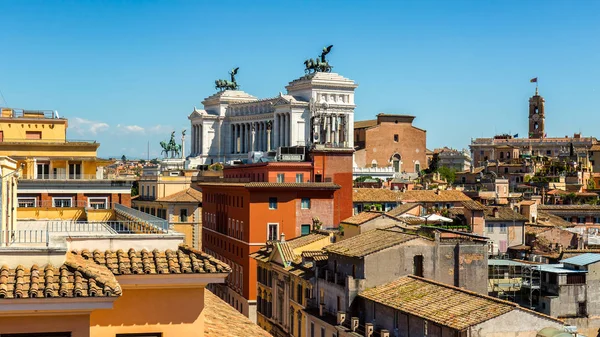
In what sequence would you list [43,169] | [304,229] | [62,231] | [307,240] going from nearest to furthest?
1. [62,231]
2. [43,169]
3. [307,240]
4. [304,229]

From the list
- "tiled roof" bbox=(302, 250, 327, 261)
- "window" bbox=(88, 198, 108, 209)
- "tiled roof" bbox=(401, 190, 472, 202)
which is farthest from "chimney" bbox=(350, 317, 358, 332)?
"tiled roof" bbox=(401, 190, 472, 202)

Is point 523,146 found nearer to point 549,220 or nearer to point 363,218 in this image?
point 549,220

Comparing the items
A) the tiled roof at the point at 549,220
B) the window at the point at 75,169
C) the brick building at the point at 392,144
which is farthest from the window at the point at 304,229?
the brick building at the point at 392,144

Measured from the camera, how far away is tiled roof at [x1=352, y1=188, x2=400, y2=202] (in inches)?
2702

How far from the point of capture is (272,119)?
122812 millimetres

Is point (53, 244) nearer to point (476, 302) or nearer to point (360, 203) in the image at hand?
point (476, 302)

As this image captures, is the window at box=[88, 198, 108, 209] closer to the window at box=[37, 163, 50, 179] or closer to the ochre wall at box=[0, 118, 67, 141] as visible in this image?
the window at box=[37, 163, 50, 179]

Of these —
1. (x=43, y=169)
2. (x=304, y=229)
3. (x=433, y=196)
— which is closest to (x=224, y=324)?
(x=43, y=169)

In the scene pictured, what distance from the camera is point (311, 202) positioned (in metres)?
56.1

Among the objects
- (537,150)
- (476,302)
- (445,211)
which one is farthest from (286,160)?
(537,150)

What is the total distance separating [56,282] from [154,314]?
1496 millimetres

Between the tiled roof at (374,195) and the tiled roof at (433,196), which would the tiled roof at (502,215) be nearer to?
the tiled roof at (374,195)

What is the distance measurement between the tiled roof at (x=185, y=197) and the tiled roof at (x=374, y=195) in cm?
1310

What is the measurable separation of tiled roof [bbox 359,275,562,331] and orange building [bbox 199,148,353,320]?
21.1 m
